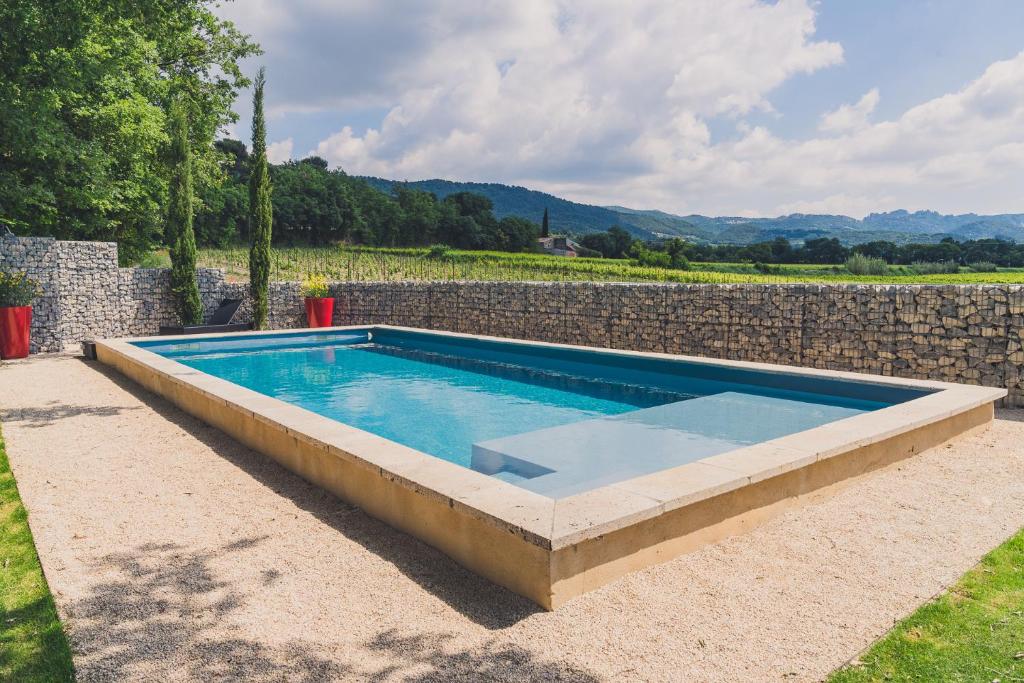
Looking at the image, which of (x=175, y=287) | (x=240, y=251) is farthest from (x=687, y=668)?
(x=240, y=251)

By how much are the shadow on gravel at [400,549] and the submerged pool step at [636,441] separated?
44.6 inches

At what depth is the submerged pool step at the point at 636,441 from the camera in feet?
16.0

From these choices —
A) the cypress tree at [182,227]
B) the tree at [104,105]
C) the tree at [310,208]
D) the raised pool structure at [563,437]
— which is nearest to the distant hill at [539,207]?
the tree at [310,208]

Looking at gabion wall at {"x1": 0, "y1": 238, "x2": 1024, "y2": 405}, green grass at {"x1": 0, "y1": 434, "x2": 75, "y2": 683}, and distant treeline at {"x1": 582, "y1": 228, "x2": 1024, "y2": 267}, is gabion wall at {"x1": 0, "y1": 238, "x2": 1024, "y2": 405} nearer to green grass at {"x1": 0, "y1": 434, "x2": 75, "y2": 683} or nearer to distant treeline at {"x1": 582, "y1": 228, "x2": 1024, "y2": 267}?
green grass at {"x1": 0, "y1": 434, "x2": 75, "y2": 683}

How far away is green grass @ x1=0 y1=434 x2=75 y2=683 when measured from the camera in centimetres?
246

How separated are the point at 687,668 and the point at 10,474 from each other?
16.5 ft

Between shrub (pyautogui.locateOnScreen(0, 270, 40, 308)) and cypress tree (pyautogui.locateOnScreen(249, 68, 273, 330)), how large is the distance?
15.4 feet

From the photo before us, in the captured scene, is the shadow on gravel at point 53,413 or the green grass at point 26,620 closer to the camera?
the green grass at point 26,620

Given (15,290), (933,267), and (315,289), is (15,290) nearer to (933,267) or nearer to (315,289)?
(315,289)

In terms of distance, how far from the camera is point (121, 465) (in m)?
5.22

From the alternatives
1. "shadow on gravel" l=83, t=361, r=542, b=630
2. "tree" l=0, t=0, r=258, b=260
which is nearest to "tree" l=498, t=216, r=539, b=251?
"tree" l=0, t=0, r=258, b=260

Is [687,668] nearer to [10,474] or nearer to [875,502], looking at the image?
[875,502]

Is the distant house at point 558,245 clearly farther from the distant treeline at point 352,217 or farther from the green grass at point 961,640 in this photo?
the green grass at point 961,640

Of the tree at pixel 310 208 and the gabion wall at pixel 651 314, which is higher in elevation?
the tree at pixel 310 208
